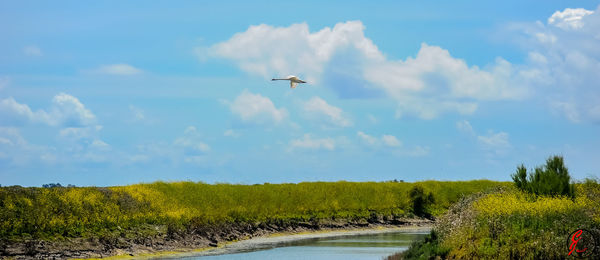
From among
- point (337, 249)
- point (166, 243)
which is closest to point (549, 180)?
point (337, 249)

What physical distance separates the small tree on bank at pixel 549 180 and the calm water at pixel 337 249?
31.2ft

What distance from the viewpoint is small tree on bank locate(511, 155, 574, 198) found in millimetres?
34594

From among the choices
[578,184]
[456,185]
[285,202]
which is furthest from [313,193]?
[578,184]

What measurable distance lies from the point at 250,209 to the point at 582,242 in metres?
38.8

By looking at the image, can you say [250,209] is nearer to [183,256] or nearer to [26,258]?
[183,256]

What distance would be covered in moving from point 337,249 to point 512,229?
67.0ft

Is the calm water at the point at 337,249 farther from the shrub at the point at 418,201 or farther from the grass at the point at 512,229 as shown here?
the shrub at the point at 418,201

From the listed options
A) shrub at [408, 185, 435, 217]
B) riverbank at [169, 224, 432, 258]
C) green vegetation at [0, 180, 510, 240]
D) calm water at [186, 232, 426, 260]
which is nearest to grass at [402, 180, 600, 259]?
calm water at [186, 232, 426, 260]

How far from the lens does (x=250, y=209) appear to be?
2331 inches

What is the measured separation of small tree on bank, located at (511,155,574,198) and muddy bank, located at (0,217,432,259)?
2002cm

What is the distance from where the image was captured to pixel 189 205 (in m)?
56.5
